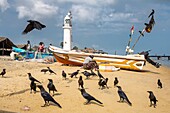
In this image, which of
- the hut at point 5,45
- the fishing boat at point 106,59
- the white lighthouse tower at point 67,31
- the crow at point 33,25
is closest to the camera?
the crow at point 33,25

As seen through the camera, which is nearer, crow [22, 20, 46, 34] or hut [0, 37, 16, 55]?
crow [22, 20, 46, 34]

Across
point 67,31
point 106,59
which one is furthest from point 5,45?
point 106,59

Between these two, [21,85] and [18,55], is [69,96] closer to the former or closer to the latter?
[21,85]

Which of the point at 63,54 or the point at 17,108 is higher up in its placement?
the point at 63,54

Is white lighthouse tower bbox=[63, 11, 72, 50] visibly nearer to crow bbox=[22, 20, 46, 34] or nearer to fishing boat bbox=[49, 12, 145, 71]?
fishing boat bbox=[49, 12, 145, 71]

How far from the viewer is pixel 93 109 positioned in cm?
712

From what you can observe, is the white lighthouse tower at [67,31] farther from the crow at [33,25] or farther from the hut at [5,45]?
the hut at [5,45]

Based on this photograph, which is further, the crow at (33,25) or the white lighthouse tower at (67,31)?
the white lighthouse tower at (67,31)

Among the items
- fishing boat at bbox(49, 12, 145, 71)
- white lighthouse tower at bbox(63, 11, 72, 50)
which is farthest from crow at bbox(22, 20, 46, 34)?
white lighthouse tower at bbox(63, 11, 72, 50)

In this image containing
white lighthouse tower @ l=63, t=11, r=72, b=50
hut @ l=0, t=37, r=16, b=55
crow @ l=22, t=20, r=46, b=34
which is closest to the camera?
crow @ l=22, t=20, r=46, b=34

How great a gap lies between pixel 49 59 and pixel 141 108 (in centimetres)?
1698

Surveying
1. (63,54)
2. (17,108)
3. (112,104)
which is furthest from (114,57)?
(17,108)

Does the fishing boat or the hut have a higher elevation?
the hut

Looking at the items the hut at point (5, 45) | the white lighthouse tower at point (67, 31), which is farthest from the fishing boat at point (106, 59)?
the hut at point (5, 45)
